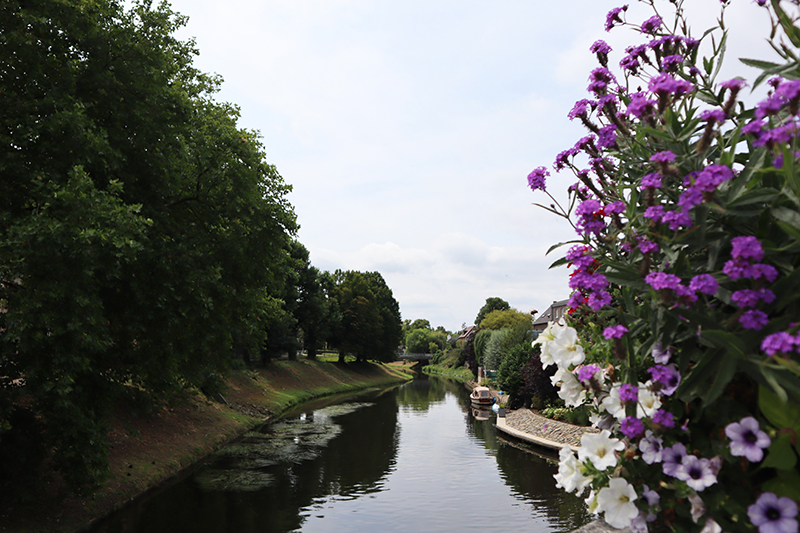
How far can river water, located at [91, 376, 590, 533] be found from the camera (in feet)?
47.8

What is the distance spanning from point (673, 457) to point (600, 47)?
3609mm

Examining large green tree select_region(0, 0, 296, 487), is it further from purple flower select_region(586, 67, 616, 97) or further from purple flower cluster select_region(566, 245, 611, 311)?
purple flower cluster select_region(566, 245, 611, 311)

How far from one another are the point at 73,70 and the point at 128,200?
3446 millimetres

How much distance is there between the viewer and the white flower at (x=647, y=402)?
9.84 feet

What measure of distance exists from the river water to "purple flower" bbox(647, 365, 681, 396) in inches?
506

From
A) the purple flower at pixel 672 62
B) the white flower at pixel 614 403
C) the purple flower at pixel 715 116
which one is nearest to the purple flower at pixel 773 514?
the white flower at pixel 614 403

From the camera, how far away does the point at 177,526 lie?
46.3 feet

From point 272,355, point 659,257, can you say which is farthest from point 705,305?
point 272,355

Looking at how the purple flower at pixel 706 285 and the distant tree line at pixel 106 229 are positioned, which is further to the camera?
the distant tree line at pixel 106 229

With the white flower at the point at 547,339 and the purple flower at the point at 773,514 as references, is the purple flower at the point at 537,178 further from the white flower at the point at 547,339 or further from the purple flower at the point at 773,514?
the purple flower at the point at 773,514

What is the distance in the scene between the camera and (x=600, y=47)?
15.6 ft

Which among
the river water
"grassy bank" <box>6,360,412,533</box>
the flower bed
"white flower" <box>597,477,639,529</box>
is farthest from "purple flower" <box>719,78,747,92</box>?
"grassy bank" <box>6,360,412,533</box>

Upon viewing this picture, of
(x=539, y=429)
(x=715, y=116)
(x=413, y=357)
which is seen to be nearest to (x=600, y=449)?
(x=715, y=116)

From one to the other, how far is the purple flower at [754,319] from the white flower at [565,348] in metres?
1.14
